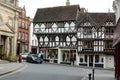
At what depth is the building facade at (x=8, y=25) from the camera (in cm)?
5444

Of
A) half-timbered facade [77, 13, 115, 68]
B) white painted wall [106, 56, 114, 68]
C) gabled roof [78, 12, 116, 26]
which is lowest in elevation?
white painted wall [106, 56, 114, 68]

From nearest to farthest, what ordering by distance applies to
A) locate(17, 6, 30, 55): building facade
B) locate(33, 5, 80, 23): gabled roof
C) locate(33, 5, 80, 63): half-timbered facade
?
locate(33, 5, 80, 63): half-timbered facade, locate(33, 5, 80, 23): gabled roof, locate(17, 6, 30, 55): building facade

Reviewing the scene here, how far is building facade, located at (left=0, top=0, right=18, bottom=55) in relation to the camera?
54.4 meters

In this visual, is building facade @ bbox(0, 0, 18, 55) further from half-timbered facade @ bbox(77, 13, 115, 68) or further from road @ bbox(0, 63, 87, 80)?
road @ bbox(0, 63, 87, 80)

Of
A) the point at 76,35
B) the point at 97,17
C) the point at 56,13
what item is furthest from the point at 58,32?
the point at 97,17

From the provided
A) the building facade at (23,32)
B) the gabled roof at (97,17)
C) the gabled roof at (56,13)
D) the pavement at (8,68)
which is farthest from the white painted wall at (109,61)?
the building facade at (23,32)

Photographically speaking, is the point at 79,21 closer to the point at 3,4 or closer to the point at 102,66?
the point at 102,66

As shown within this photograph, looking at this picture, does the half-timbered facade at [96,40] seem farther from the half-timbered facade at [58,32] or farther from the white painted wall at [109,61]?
the half-timbered facade at [58,32]

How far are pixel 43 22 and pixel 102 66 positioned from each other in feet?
55.6

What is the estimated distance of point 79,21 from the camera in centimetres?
6675

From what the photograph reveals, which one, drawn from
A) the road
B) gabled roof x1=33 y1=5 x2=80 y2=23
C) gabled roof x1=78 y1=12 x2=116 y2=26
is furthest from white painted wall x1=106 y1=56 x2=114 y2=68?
the road

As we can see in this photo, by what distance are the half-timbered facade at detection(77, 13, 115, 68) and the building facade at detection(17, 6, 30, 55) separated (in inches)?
915

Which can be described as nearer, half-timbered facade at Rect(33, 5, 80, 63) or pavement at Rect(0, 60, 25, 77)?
pavement at Rect(0, 60, 25, 77)

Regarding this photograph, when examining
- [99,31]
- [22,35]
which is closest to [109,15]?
[99,31]
